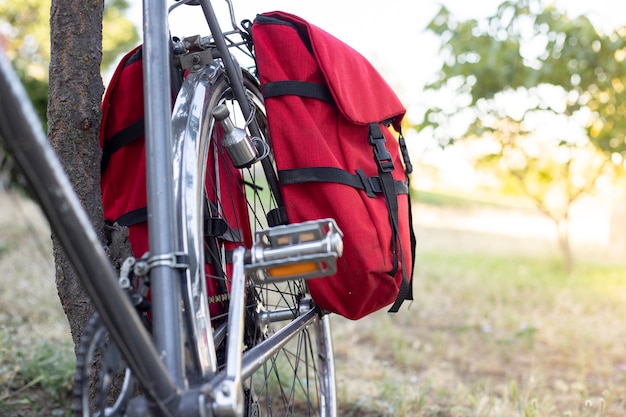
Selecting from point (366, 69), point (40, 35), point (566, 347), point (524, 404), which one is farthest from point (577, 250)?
point (40, 35)

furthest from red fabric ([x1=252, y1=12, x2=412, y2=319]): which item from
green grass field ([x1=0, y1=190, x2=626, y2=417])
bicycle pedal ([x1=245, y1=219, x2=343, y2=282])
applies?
green grass field ([x1=0, y1=190, x2=626, y2=417])

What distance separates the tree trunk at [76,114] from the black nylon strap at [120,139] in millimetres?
31

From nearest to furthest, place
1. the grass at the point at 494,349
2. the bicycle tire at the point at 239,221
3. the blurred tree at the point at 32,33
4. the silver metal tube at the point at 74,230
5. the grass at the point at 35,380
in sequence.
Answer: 1. the silver metal tube at the point at 74,230
2. the bicycle tire at the point at 239,221
3. the grass at the point at 35,380
4. the grass at the point at 494,349
5. the blurred tree at the point at 32,33

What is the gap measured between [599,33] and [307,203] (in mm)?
3544

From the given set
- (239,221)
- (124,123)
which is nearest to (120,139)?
(124,123)

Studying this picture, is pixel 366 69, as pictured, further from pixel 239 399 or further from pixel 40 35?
pixel 40 35

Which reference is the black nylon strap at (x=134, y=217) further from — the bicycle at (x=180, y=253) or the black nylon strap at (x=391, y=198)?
the black nylon strap at (x=391, y=198)

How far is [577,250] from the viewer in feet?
28.0

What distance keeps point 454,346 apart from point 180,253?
2.66m

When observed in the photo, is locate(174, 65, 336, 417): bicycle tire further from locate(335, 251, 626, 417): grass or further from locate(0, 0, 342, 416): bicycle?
locate(335, 251, 626, 417): grass

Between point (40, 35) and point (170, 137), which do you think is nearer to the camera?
point (170, 137)

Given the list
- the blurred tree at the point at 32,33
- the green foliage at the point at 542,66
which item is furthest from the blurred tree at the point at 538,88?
the blurred tree at the point at 32,33

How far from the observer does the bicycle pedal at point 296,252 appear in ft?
3.04

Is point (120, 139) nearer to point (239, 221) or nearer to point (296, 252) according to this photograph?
point (239, 221)
